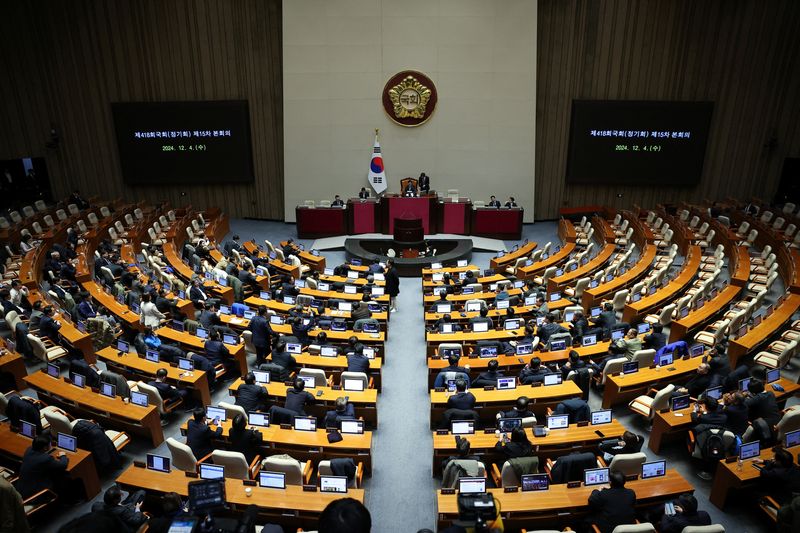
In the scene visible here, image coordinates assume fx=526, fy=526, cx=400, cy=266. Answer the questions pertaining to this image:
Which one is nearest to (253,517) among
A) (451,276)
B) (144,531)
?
(144,531)

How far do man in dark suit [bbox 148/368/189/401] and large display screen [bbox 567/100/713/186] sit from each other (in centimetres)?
1802

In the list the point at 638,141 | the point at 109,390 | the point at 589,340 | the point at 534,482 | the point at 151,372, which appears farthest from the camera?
the point at 638,141

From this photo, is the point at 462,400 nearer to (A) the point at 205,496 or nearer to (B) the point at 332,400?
(B) the point at 332,400

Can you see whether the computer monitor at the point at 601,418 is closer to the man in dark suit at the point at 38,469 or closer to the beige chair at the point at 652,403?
the beige chair at the point at 652,403

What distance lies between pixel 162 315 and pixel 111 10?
1528cm

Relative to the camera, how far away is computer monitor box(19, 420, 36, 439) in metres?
7.34

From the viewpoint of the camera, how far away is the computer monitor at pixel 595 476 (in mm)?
6448

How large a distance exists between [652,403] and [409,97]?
52.0ft

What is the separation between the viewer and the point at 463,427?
7629 millimetres

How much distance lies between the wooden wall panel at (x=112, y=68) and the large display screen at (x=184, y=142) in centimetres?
44

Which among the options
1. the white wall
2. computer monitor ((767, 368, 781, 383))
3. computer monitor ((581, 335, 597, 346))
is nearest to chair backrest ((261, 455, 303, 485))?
computer monitor ((581, 335, 597, 346))

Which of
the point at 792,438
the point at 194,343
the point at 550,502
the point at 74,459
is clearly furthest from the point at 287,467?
the point at 792,438

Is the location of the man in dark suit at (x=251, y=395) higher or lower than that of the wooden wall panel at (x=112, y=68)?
lower

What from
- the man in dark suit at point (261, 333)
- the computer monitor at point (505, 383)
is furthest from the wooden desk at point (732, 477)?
the man in dark suit at point (261, 333)
